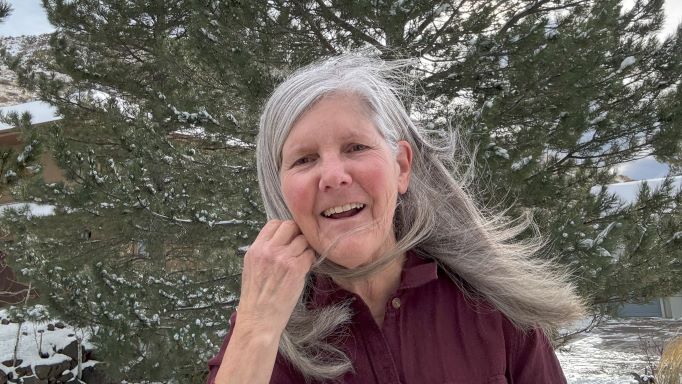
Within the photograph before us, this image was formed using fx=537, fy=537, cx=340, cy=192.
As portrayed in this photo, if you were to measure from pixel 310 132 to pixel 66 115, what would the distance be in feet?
21.4

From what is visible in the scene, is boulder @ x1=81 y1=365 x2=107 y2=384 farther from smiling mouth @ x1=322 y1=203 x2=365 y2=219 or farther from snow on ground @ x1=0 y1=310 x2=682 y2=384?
smiling mouth @ x1=322 y1=203 x2=365 y2=219

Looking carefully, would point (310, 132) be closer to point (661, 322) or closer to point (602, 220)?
point (602, 220)

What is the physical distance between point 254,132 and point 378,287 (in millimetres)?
3879

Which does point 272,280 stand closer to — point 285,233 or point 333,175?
point 285,233

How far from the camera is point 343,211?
1.16 metres

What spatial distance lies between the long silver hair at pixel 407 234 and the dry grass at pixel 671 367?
5.68 m

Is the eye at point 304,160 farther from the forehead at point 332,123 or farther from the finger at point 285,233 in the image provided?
the finger at point 285,233

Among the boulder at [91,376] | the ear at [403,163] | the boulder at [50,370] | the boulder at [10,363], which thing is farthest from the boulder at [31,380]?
the ear at [403,163]

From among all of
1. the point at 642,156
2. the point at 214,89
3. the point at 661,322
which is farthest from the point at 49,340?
the point at 661,322

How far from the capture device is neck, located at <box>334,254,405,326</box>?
50.6 inches

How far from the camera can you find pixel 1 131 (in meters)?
10.4

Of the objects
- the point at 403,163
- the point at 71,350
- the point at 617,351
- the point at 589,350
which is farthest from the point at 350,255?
the point at 589,350

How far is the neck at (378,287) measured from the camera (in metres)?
1.28

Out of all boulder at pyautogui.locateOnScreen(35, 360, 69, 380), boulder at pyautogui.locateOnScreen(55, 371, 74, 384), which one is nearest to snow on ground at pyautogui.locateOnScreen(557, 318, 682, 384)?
boulder at pyautogui.locateOnScreen(55, 371, 74, 384)
